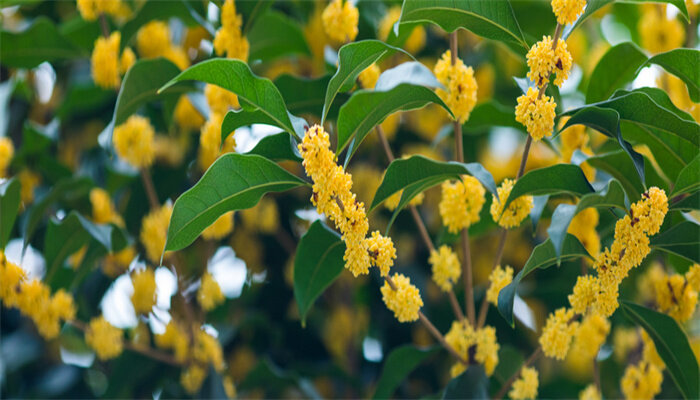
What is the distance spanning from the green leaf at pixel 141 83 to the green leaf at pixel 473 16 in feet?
1.34

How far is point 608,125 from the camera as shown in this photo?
2.23 feet

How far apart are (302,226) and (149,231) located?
0.44m

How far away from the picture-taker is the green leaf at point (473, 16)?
0.68m

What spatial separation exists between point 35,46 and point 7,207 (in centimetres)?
36

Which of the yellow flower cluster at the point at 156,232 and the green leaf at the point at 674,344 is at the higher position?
the green leaf at the point at 674,344

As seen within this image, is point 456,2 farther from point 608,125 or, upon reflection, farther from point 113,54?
point 113,54

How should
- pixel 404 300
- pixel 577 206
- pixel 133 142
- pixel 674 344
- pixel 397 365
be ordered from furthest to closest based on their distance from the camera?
pixel 133 142, pixel 397 365, pixel 674 344, pixel 404 300, pixel 577 206

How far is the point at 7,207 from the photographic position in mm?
944

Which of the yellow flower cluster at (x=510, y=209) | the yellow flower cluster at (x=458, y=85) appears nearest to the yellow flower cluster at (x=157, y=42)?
the yellow flower cluster at (x=458, y=85)

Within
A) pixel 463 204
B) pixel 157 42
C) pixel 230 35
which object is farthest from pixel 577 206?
pixel 157 42

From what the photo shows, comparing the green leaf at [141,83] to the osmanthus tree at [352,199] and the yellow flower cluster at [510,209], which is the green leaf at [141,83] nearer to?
the osmanthus tree at [352,199]

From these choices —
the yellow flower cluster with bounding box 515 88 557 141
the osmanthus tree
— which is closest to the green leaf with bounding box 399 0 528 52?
the osmanthus tree

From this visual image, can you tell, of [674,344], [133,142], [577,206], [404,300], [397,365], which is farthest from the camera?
[133,142]

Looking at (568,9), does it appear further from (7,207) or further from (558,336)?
Result: (7,207)
